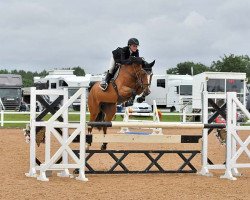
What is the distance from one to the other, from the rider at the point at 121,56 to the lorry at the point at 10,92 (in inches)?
1446

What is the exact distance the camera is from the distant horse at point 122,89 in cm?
1119

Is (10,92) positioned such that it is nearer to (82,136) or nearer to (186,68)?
(82,136)

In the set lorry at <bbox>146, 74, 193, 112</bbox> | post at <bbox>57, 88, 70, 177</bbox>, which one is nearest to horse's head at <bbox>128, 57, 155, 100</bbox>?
post at <bbox>57, 88, 70, 177</bbox>

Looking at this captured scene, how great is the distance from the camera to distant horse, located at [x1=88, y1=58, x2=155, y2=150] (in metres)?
11.2

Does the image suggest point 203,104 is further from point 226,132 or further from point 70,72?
point 70,72

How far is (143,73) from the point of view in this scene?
1114 cm

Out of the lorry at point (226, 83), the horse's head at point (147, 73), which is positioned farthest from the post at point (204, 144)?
the lorry at point (226, 83)

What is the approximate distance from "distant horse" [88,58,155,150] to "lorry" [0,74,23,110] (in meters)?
36.3

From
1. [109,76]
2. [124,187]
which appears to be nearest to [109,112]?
[109,76]

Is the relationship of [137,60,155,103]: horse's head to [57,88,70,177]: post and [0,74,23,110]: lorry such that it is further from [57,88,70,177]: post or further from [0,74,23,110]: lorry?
[0,74,23,110]: lorry

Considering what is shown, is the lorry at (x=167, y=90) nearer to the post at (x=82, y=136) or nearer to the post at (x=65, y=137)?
the post at (x=65, y=137)

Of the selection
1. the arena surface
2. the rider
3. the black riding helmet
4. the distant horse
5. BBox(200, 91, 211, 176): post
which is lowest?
the arena surface

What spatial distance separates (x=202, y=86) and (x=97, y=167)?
67.6 ft

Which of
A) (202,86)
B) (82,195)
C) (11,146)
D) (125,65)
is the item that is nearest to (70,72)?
(202,86)
